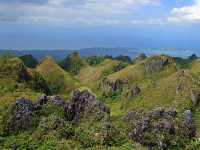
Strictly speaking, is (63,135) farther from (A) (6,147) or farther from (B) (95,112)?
(B) (95,112)

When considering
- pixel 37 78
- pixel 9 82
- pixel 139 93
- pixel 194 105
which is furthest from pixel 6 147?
pixel 139 93

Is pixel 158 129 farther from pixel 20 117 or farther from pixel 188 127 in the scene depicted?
pixel 20 117

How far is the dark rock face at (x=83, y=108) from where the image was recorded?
81750 mm

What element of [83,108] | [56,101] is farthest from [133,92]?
[56,101]

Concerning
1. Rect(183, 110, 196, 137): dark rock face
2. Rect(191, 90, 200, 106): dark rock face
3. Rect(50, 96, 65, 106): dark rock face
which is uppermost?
Rect(50, 96, 65, 106): dark rock face

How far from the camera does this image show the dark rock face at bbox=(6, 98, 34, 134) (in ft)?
233

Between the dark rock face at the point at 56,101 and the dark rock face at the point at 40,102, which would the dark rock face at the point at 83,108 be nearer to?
the dark rock face at the point at 56,101

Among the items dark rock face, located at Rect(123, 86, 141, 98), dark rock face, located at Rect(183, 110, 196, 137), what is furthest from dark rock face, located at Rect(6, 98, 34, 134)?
dark rock face, located at Rect(123, 86, 141, 98)

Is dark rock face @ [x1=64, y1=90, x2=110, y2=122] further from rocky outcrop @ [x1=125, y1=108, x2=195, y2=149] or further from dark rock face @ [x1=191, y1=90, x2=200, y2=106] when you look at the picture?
dark rock face @ [x1=191, y1=90, x2=200, y2=106]

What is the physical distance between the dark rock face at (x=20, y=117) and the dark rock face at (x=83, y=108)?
9477 millimetres

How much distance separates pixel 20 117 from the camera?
72.3 metres

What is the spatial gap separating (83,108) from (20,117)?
1439 cm

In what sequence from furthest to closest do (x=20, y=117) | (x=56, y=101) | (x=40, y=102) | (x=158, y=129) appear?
1. (x=56, y=101)
2. (x=40, y=102)
3. (x=20, y=117)
4. (x=158, y=129)

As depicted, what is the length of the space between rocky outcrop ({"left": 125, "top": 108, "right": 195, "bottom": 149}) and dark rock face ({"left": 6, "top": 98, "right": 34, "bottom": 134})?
14.1 metres
